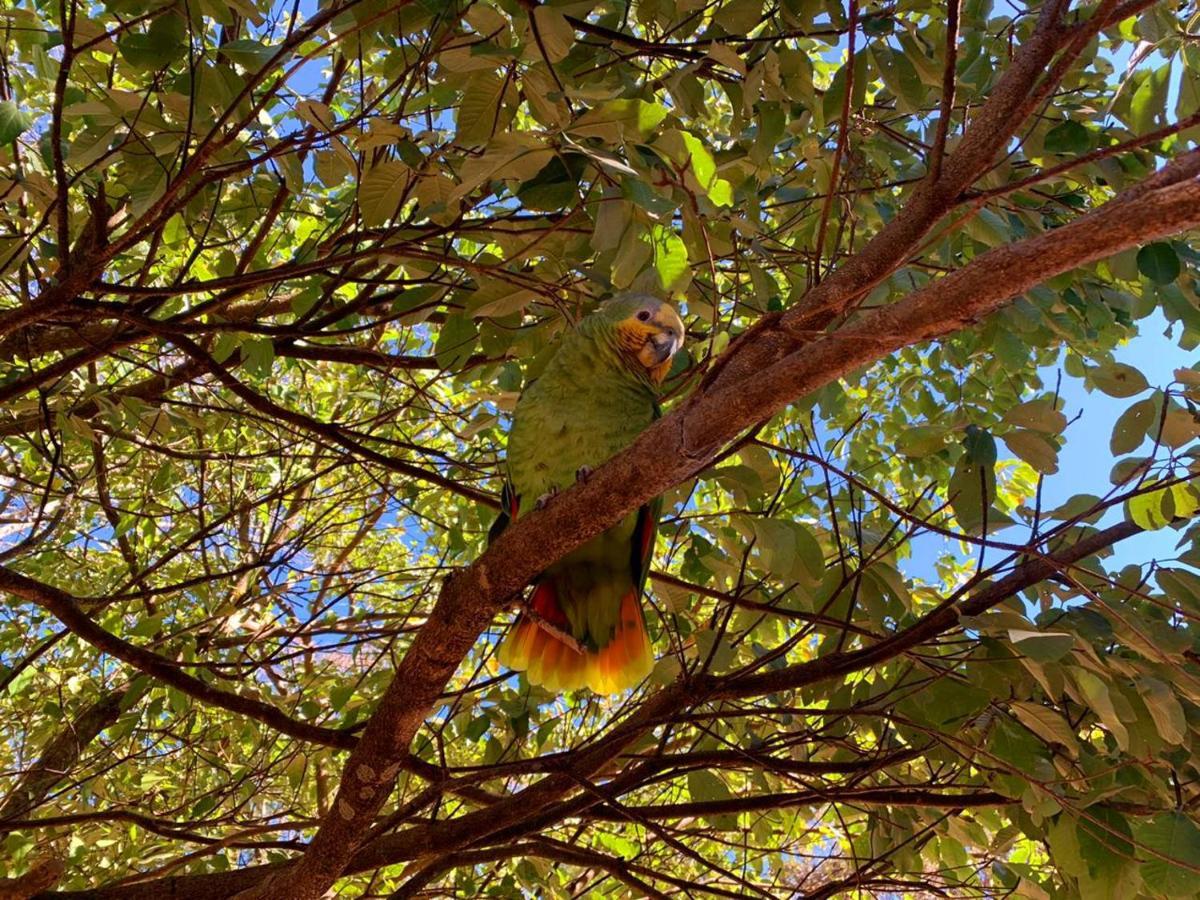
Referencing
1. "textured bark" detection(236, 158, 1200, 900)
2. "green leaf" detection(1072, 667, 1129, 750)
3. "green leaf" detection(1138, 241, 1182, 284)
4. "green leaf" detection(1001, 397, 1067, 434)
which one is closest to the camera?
"textured bark" detection(236, 158, 1200, 900)

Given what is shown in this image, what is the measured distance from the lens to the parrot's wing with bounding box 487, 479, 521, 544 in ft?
9.13

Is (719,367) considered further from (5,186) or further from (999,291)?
(5,186)

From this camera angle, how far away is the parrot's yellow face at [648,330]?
2.68 m

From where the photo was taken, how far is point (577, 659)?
8.71 feet

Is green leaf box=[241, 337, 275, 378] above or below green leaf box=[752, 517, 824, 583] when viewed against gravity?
above

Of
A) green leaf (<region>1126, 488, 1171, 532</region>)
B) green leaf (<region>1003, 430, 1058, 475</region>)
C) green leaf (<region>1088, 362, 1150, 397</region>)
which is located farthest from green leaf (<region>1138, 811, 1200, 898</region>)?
green leaf (<region>1088, 362, 1150, 397</region>)

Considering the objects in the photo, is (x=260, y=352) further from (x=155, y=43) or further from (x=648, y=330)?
(x=648, y=330)

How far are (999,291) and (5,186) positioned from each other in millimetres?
2298

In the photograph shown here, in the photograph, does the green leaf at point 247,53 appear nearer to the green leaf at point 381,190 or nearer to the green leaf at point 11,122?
the green leaf at point 381,190

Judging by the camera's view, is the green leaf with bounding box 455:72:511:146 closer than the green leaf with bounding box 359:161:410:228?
Yes

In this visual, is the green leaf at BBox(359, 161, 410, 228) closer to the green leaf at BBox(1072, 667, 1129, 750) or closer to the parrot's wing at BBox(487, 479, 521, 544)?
the parrot's wing at BBox(487, 479, 521, 544)

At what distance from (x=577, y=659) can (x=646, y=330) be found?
3.10 ft

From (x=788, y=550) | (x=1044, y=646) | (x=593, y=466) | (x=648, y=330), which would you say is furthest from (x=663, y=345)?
(x=1044, y=646)

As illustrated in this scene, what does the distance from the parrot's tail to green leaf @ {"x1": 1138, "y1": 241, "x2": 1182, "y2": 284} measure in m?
1.49
